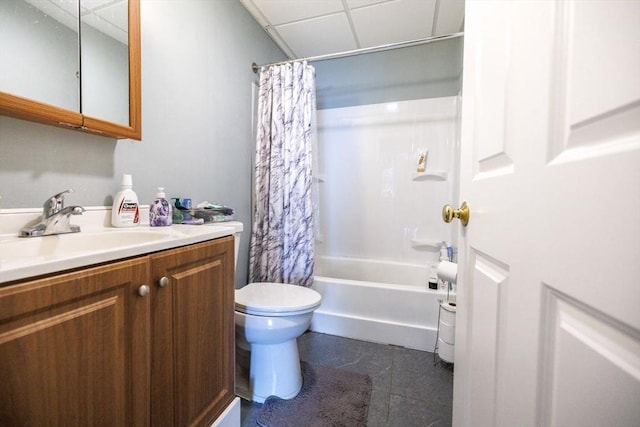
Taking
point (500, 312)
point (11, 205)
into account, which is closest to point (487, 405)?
point (500, 312)

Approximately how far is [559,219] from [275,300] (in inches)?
45.5

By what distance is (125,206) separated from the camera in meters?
1.00

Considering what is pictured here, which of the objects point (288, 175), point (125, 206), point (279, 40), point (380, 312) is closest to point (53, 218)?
point (125, 206)

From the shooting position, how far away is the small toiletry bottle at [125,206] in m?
0.99

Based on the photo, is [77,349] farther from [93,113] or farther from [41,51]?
[41,51]

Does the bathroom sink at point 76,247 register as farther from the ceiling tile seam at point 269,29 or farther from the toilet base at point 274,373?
the ceiling tile seam at point 269,29

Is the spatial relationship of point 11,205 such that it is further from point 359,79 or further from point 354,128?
point 359,79

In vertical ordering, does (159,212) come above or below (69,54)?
below

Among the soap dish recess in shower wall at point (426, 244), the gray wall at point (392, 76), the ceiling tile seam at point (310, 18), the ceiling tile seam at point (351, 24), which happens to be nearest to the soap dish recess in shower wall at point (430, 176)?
the soap dish recess in shower wall at point (426, 244)

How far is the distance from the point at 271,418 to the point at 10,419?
0.96 meters

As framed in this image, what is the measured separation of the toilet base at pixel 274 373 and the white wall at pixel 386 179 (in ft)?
4.57

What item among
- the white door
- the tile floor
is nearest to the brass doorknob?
the white door

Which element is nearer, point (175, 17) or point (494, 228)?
point (494, 228)

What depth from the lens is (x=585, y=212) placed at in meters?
0.31
